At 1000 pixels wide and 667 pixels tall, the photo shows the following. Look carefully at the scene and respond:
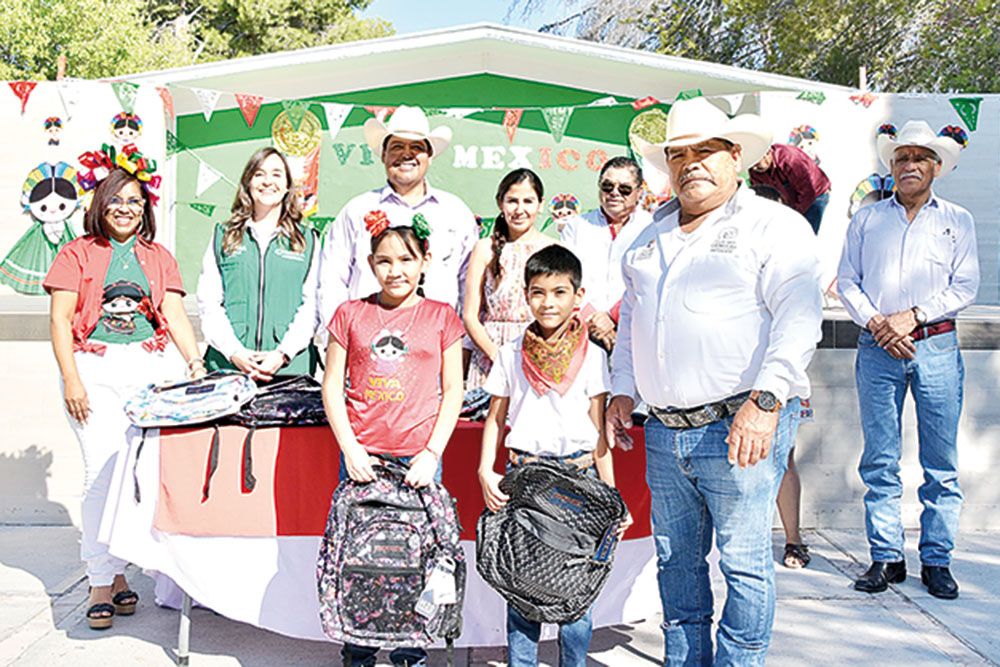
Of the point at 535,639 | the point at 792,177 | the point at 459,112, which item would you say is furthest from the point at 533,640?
the point at 459,112

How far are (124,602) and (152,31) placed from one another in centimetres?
2457

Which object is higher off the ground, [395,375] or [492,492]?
[395,375]

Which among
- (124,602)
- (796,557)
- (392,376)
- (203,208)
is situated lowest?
(124,602)

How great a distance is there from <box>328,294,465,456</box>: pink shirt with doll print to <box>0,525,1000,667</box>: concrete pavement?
1100mm

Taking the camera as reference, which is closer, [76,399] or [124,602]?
[76,399]

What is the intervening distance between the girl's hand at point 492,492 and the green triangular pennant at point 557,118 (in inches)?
311

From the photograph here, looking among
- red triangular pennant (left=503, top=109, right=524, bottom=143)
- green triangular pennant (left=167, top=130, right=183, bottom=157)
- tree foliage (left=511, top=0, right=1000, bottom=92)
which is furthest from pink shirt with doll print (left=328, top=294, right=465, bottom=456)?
tree foliage (left=511, top=0, right=1000, bottom=92)

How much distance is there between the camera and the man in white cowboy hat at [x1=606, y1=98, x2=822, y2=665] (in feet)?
8.39

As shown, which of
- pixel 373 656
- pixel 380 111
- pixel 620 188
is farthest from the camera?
pixel 380 111

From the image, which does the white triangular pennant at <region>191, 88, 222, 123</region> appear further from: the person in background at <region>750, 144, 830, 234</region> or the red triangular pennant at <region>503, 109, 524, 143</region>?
the person in background at <region>750, 144, 830, 234</region>

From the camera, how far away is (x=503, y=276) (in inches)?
149

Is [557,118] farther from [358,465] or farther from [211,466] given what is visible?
[358,465]

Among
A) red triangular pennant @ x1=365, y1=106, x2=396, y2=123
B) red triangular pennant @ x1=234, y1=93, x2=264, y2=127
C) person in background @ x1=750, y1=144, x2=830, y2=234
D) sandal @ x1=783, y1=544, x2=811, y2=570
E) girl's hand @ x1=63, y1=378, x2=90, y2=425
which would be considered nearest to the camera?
girl's hand @ x1=63, y1=378, x2=90, y2=425

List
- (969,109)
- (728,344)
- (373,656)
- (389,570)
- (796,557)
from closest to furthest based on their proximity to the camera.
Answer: (728,344)
(389,570)
(373,656)
(796,557)
(969,109)
